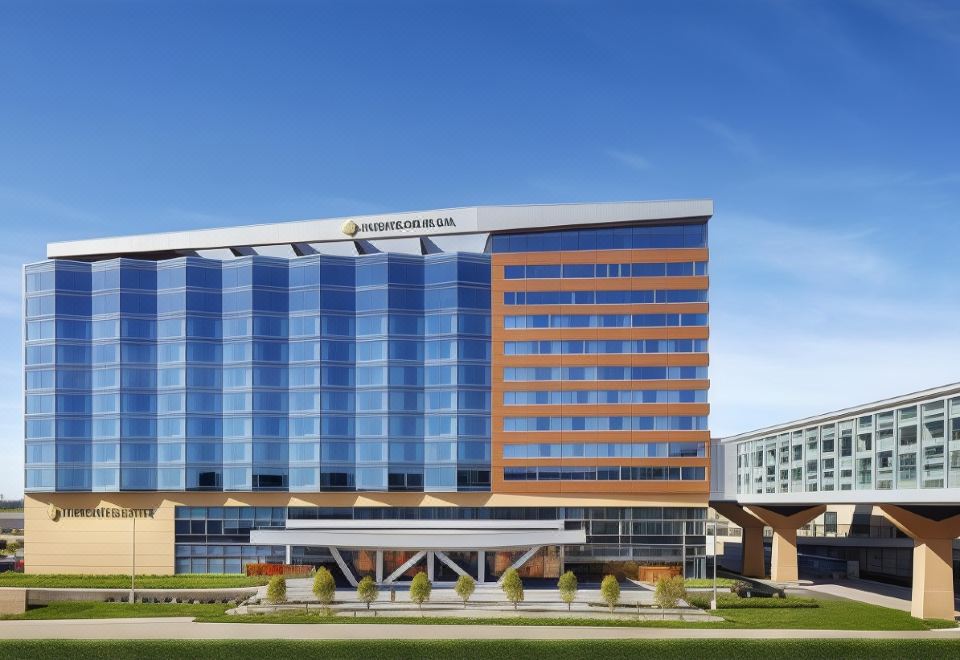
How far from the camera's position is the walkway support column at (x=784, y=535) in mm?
85312

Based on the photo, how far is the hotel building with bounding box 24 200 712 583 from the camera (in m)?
78.8

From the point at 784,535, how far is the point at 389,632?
48.8m

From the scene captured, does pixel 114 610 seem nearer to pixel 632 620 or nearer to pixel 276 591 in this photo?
pixel 276 591

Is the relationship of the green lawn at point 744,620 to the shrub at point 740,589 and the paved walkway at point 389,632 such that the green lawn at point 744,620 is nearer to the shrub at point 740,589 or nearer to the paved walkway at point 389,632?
the paved walkway at point 389,632

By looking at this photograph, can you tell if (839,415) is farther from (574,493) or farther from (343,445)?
(343,445)

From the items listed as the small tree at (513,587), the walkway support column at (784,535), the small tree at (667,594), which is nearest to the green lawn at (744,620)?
the small tree at (667,594)

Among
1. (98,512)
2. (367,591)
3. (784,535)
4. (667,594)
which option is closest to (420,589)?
(367,591)

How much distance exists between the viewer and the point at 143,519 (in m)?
81.7

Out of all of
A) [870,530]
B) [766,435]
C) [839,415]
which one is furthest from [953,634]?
[870,530]

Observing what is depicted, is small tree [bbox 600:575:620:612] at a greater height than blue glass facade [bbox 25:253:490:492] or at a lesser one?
lesser

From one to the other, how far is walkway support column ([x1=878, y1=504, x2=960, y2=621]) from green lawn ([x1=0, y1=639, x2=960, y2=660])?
11.2 m

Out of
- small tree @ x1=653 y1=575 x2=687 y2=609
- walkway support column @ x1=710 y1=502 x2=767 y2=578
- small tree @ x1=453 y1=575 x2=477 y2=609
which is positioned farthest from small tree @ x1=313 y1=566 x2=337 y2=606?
walkway support column @ x1=710 y1=502 x2=767 y2=578

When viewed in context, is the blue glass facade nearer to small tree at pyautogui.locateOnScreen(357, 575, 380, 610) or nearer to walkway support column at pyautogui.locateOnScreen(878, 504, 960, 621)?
small tree at pyautogui.locateOnScreen(357, 575, 380, 610)

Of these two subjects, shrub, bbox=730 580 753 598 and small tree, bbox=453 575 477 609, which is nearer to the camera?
small tree, bbox=453 575 477 609
